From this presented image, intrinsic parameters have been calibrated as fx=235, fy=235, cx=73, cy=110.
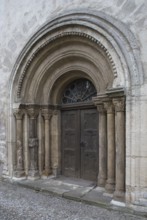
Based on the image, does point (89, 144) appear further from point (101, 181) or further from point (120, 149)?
point (120, 149)

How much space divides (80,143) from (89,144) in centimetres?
23

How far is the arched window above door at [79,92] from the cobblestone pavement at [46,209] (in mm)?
1971

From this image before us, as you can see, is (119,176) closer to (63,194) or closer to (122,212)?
(122,212)

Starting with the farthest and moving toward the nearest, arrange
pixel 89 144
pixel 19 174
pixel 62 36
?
1. pixel 19 174
2. pixel 89 144
3. pixel 62 36

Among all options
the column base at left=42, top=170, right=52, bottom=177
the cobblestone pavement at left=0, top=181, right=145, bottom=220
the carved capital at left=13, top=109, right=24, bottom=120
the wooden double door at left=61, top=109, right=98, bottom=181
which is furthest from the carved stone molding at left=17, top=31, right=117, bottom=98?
the cobblestone pavement at left=0, top=181, right=145, bottom=220

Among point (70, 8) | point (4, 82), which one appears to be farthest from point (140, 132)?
point (4, 82)

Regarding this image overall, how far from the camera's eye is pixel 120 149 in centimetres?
357

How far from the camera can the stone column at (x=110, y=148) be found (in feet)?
12.6

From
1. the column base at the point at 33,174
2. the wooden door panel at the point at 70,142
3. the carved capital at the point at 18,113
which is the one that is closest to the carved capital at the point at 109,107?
the wooden door panel at the point at 70,142

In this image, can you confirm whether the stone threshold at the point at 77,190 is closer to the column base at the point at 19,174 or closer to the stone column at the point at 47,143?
the column base at the point at 19,174

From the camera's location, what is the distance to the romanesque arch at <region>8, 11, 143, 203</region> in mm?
3555

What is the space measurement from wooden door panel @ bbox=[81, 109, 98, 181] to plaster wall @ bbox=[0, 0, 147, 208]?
48.2 inches

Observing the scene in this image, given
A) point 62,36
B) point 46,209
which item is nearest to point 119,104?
point 62,36

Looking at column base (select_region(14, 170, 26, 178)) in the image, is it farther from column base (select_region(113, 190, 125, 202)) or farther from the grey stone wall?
column base (select_region(113, 190, 125, 202))
